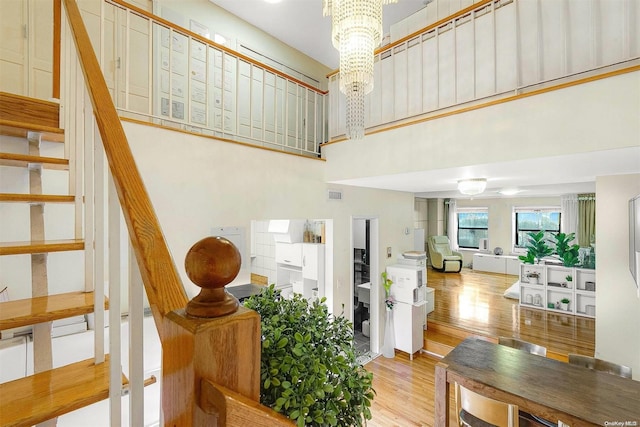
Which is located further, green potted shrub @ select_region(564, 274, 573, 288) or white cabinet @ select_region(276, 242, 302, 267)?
green potted shrub @ select_region(564, 274, 573, 288)

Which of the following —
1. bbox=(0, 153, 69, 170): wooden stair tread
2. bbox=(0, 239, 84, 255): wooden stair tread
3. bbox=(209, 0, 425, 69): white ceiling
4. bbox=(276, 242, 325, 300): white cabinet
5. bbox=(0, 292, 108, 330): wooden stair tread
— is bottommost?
bbox=(276, 242, 325, 300): white cabinet

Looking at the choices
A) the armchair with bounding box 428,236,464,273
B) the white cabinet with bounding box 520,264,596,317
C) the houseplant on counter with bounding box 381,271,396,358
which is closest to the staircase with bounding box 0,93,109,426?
the houseplant on counter with bounding box 381,271,396,358

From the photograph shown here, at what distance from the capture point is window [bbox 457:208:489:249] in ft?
31.3

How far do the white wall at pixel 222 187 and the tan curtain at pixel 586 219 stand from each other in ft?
24.3

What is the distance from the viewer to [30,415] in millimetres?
774

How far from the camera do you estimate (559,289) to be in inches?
209

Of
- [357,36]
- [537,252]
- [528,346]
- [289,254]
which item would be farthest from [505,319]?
[357,36]

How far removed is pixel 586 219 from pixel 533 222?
4.41ft

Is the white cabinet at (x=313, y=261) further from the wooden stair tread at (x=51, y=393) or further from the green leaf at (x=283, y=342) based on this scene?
the green leaf at (x=283, y=342)

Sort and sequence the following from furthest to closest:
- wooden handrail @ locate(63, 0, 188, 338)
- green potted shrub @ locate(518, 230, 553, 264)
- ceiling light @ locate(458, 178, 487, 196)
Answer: green potted shrub @ locate(518, 230, 553, 264)
ceiling light @ locate(458, 178, 487, 196)
wooden handrail @ locate(63, 0, 188, 338)

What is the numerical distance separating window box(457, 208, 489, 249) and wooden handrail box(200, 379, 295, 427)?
10540 millimetres

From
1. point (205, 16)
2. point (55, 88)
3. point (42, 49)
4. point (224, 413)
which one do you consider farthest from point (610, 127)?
point (42, 49)

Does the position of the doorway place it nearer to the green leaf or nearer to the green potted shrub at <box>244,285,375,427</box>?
the green potted shrub at <box>244,285,375,427</box>

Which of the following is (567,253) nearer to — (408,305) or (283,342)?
(408,305)
